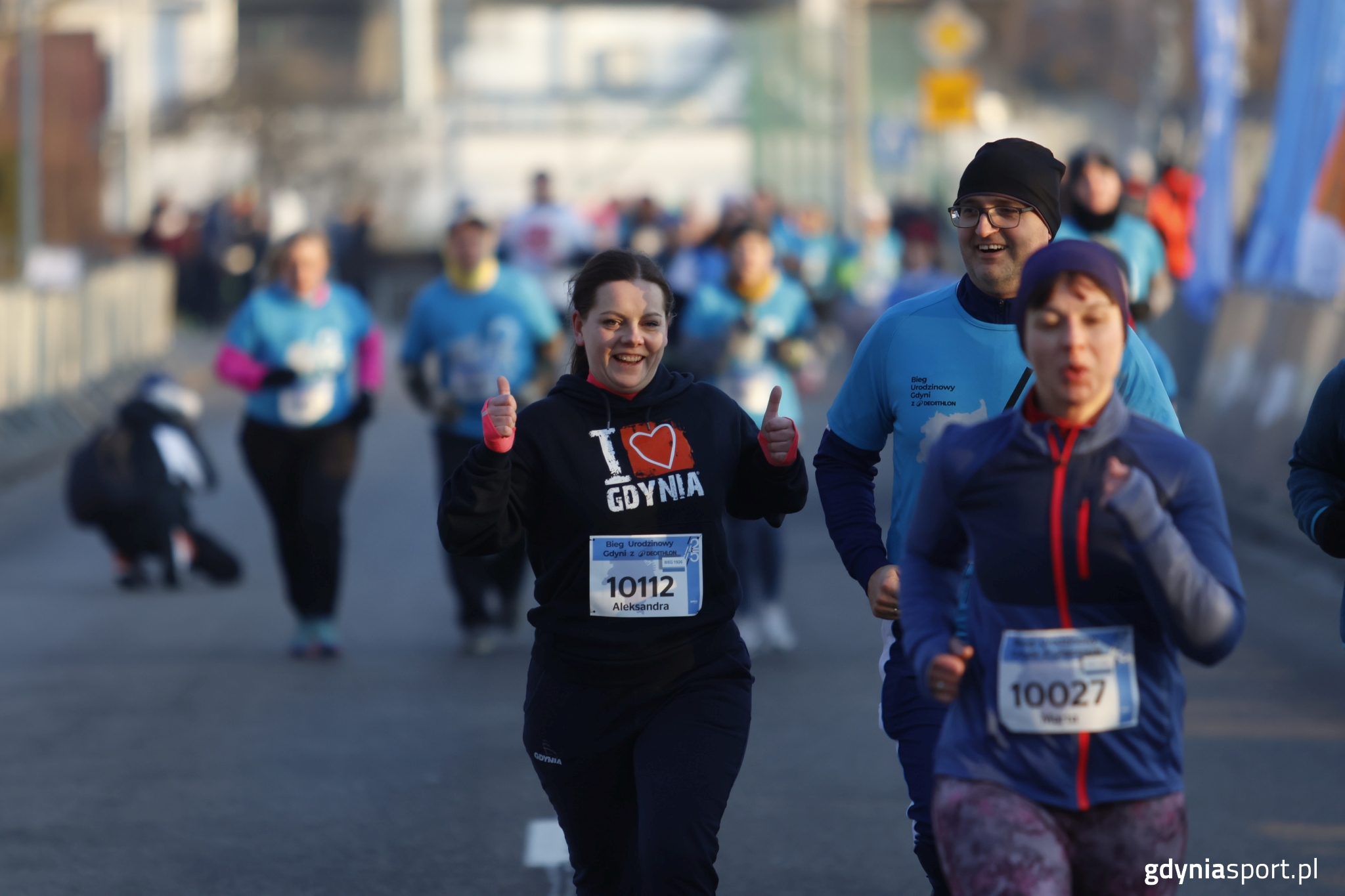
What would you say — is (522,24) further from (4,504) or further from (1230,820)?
(1230,820)

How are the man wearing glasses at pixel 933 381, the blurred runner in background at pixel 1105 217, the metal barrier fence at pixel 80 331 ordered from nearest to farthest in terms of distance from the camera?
the man wearing glasses at pixel 933 381
the blurred runner in background at pixel 1105 217
the metal barrier fence at pixel 80 331

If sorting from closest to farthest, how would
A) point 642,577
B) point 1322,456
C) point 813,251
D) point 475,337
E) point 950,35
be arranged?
point 642,577, point 1322,456, point 475,337, point 950,35, point 813,251

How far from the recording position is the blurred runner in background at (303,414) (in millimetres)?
9750

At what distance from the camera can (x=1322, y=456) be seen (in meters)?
4.79

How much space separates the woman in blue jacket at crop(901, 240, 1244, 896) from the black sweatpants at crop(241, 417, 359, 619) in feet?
21.5

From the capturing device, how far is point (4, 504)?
628 inches

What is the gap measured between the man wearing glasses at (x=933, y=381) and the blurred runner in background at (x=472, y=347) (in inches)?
206

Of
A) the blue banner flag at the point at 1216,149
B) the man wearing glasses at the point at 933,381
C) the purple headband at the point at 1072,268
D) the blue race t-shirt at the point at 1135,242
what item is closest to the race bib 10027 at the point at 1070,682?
the purple headband at the point at 1072,268

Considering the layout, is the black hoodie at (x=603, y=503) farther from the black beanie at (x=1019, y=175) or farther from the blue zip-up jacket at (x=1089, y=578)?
the blue zip-up jacket at (x=1089, y=578)

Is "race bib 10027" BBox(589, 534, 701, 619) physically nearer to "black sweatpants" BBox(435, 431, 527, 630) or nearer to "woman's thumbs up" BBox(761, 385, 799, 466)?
"woman's thumbs up" BBox(761, 385, 799, 466)

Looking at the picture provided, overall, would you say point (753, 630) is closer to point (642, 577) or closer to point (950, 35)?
point (642, 577)

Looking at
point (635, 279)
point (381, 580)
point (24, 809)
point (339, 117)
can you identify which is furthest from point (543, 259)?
point (339, 117)

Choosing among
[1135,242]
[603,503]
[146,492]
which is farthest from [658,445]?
[146,492]

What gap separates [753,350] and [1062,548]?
6558 millimetres
